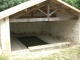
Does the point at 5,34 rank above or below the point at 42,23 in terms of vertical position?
below

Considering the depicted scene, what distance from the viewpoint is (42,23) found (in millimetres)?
17047

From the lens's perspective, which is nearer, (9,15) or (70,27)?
(9,15)

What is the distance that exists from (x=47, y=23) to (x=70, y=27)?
517 centimetres

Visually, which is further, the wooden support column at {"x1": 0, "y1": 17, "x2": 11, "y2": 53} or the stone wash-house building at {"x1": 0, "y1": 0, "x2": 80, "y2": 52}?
the stone wash-house building at {"x1": 0, "y1": 0, "x2": 80, "y2": 52}

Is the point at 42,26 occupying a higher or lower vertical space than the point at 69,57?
higher

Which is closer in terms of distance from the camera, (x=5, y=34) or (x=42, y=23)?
(x=5, y=34)

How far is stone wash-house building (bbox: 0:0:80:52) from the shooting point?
29.5ft

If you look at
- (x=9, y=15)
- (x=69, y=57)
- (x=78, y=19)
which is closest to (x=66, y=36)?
(x=78, y=19)

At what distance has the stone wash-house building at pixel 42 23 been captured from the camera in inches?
354

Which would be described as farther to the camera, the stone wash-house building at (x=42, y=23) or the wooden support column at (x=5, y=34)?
the stone wash-house building at (x=42, y=23)

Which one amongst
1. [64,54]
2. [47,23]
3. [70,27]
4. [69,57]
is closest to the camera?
[69,57]

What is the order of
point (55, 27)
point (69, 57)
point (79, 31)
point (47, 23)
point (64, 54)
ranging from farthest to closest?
point (47, 23)
point (55, 27)
point (79, 31)
point (64, 54)
point (69, 57)

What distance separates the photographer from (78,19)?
10820 mm

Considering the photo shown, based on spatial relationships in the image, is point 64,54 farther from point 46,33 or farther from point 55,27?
point 46,33
